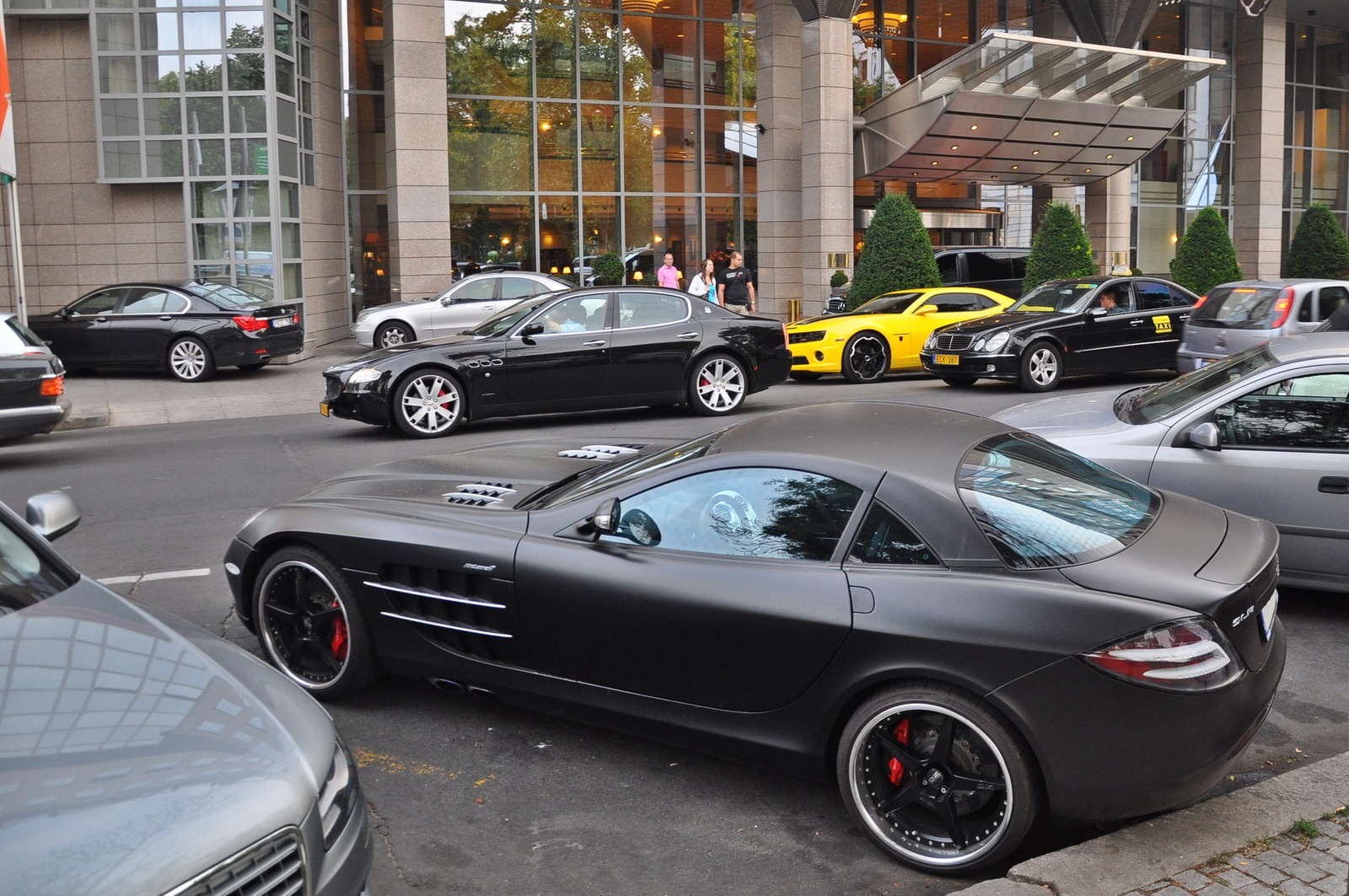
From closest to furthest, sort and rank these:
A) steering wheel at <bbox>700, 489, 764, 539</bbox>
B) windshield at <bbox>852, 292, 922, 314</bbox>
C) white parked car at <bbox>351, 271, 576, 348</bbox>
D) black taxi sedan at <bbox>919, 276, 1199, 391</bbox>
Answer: steering wheel at <bbox>700, 489, 764, 539</bbox>
black taxi sedan at <bbox>919, 276, 1199, 391</bbox>
windshield at <bbox>852, 292, 922, 314</bbox>
white parked car at <bbox>351, 271, 576, 348</bbox>

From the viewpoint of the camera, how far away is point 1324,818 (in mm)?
4004

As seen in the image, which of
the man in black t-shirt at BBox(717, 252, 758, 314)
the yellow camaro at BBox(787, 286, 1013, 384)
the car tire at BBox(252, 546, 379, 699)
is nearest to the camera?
the car tire at BBox(252, 546, 379, 699)

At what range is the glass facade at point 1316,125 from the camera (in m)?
38.3

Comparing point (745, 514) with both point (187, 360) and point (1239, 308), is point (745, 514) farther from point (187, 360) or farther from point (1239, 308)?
point (187, 360)

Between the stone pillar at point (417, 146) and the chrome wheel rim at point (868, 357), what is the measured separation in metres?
8.79

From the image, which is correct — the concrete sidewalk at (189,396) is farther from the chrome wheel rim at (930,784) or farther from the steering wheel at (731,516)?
the chrome wheel rim at (930,784)

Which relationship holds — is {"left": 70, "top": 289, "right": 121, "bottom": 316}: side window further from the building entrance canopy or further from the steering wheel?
the steering wheel

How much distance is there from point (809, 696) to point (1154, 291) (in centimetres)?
1467

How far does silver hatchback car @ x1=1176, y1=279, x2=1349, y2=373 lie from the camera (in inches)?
544

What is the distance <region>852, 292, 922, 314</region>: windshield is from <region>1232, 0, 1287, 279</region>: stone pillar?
20.6 m

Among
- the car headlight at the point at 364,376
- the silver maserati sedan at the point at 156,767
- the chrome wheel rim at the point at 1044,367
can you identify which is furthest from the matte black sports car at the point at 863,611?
the chrome wheel rim at the point at 1044,367

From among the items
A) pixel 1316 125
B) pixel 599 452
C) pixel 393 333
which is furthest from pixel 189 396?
pixel 1316 125

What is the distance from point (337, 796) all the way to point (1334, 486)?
5223mm

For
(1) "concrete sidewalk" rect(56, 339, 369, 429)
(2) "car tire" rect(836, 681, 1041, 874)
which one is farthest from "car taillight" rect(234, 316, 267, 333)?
(2) "car tire" rect(836, 681, 1041, 874)
